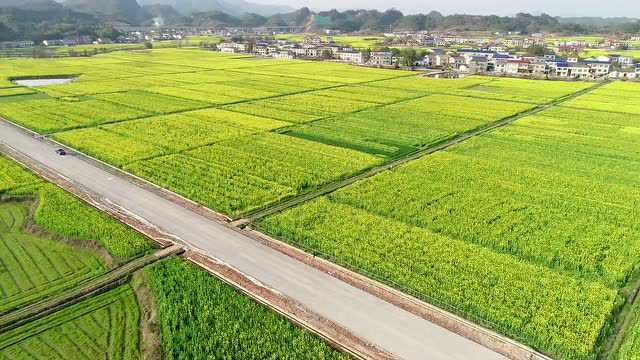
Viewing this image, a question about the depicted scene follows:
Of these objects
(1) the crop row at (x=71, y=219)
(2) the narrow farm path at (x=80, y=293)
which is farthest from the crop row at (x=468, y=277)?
(1) the crop row at (x=71, y=219)

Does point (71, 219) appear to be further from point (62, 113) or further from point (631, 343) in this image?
point (62, 113)

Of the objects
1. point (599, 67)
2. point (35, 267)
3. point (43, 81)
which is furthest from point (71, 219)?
point (599, 67)

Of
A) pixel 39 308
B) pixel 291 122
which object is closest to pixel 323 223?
pixel 39 308

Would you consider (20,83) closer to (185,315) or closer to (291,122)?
(291,122)

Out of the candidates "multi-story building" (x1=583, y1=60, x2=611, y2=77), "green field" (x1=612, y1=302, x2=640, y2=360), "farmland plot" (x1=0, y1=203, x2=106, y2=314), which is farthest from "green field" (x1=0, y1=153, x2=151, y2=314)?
"multi-story building" (x1=583, y1=60, x2=611, y2=77)

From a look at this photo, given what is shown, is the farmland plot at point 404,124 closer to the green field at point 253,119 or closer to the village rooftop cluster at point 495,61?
the green field at point 253,119
